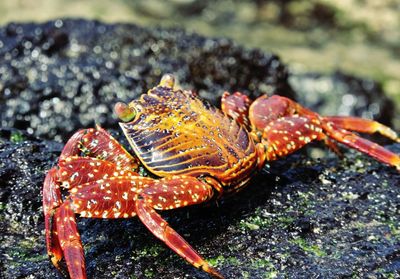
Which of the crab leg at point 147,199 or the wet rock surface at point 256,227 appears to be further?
the wet rock surface at point 256,227

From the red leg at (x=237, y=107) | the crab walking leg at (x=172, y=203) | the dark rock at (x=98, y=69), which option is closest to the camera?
the crab walking leg at (x=172, y=203)

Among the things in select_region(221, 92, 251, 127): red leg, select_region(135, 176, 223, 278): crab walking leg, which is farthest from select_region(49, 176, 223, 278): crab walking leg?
select_region(221, 92, 251, 127): red leg

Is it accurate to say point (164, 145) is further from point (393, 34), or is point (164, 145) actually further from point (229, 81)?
point (393, 34)

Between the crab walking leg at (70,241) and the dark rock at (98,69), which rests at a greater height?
the crab walking leg at (70,241)

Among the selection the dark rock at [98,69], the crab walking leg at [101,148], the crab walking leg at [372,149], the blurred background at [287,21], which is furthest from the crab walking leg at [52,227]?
the blurred background at [287,21]

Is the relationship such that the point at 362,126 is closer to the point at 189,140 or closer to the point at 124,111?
the point at 189,140

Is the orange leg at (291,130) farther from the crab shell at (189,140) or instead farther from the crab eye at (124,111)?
the crab eye at (124,111)

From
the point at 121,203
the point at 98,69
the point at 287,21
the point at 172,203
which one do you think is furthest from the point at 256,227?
the point at 287,21
